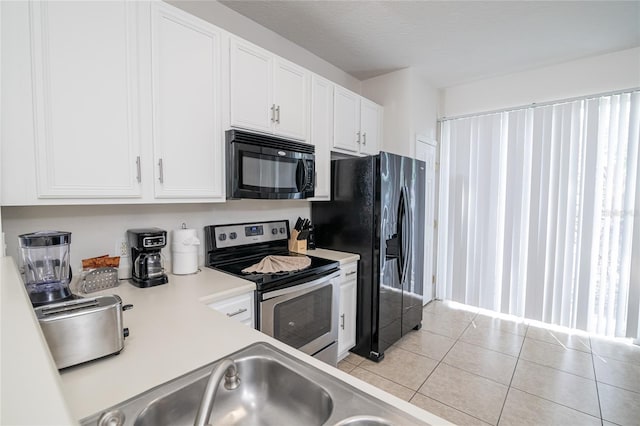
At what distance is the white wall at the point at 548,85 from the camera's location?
280 centimetres

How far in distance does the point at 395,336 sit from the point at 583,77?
3.16 m

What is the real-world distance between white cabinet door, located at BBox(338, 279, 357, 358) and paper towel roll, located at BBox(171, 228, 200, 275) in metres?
1.15

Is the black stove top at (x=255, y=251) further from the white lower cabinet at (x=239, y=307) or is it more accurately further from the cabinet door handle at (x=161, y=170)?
the cabinet door handle at (x=161, y=170)

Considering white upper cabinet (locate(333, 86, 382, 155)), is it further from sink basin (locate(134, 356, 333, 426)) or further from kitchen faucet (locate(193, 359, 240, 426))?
kitchen faucet (locate(193, 359, 240, 426))

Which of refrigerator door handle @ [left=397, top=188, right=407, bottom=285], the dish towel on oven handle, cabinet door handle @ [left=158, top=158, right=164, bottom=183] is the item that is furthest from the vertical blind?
cabinet door handle @ [left=158, top=158, right=164, bottom=183]

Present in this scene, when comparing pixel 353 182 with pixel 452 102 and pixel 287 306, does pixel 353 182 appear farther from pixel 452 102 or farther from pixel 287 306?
pixel 452 102

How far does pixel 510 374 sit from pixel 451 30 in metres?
2.83

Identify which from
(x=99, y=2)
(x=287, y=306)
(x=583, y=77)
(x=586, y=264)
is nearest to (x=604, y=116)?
(x=583, y=77)

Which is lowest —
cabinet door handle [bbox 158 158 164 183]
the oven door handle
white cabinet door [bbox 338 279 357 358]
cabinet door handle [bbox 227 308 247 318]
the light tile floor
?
the light tile floor

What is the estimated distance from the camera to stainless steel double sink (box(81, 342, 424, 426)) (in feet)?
2.16

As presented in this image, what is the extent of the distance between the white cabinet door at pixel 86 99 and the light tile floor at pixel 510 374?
2.16 meters

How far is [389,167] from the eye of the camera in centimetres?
248

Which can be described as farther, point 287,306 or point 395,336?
point 395,336

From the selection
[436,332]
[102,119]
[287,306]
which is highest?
[102,119]
